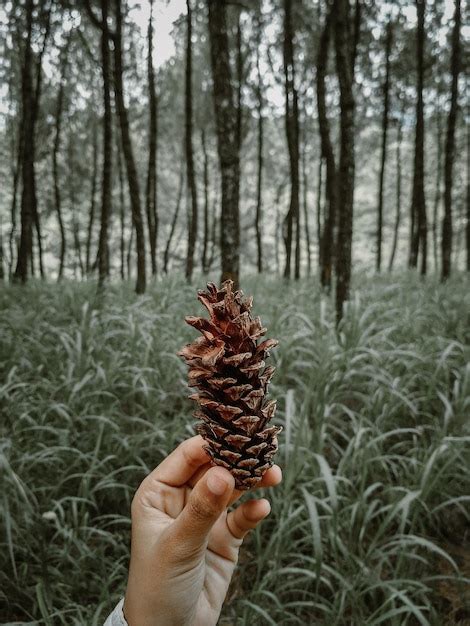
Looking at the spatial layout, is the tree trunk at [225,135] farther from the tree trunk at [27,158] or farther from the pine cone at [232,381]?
the tree trunk at [27,158]

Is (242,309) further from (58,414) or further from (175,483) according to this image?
(58,414)

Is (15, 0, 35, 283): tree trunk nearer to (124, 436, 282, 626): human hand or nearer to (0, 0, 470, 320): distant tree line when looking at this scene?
(0, 0, 470, 320): distant tree line

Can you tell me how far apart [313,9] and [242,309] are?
11.1m

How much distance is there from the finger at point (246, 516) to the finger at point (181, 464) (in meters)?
0.19

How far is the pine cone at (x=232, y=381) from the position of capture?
1.05 meters

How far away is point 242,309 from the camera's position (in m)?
1.09

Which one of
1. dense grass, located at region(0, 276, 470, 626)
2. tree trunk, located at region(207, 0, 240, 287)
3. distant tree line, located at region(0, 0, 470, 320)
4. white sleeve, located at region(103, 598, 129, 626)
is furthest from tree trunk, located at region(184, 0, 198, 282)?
white sleeve, located at region(103, 598, 129, 626)

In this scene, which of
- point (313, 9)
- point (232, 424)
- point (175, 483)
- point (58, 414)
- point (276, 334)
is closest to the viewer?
point (232, 424)

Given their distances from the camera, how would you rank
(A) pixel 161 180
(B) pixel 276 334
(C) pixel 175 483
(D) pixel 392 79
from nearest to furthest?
(C) pixel 175 483
(B) pixel 276 334
(D) pixel 392 79
(A) pixel 161 180

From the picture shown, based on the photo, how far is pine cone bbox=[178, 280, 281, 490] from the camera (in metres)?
1.05

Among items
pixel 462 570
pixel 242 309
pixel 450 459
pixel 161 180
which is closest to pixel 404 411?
pixel 450 459

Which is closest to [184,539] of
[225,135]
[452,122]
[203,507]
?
[203,507]

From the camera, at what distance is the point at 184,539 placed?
1.06 metres

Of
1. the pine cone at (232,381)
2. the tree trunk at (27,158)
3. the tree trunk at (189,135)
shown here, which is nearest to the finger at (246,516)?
the pine cone at (232,381)
